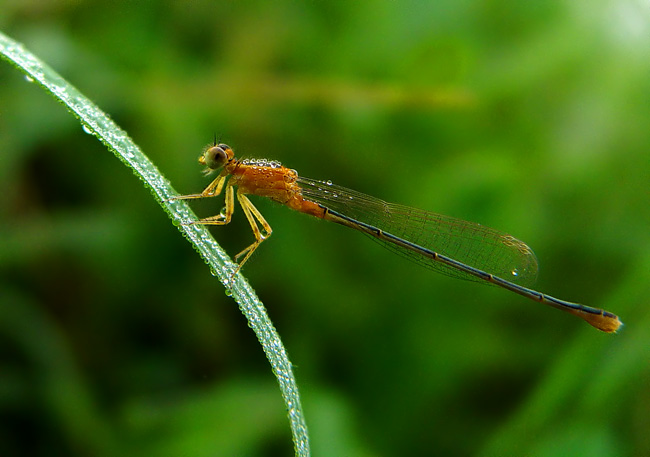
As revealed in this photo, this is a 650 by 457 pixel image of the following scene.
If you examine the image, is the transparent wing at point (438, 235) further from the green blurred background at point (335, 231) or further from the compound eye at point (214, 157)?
the compound eye at point (214, 157)

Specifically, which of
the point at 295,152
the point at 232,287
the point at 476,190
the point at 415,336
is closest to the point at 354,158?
the point at 295,152

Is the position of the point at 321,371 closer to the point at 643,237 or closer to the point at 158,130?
the point at 158,130

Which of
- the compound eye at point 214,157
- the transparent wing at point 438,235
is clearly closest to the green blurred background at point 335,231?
the transparent wing at point 438,235

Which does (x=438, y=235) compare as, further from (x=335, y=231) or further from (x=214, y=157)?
(x=214, y=157)

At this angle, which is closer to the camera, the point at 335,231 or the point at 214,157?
the point at 214,157

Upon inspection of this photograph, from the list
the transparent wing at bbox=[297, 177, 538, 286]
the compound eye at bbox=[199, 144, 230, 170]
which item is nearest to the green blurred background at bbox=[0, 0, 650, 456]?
the transparent wing at bbox=[297, 177, 538, 286]

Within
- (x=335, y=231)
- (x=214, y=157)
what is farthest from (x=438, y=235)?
(x=214, y=157)
